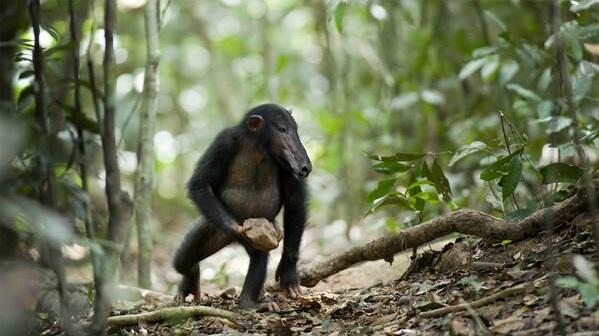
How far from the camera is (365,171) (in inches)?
492

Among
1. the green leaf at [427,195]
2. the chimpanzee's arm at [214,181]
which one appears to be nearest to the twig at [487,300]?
the green leaf at [427,195]

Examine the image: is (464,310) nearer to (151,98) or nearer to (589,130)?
(589,130)

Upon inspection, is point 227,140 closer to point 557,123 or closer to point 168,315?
point 168,315

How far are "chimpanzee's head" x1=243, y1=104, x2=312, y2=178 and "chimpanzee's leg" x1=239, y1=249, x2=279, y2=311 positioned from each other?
688 mm

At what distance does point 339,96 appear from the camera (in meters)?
11.7

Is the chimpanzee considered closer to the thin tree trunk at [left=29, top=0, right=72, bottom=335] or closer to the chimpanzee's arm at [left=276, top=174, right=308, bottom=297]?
the chimpanzee's arm at [left=276, top=174, right=308, bottom=297]

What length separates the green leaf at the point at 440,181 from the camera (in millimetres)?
5219

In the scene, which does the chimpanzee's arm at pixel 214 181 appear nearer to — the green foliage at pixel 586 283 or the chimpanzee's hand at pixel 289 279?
the chimpanzee's hand at pixel 289 279

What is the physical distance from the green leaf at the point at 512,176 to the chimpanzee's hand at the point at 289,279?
1.71 meters

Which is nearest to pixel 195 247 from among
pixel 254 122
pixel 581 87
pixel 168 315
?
pixel 254 122

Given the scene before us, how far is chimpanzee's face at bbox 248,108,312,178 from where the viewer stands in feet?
18.1

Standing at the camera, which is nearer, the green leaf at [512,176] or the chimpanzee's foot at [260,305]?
the green leaf at [512,176]

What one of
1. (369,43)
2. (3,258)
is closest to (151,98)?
(3,258)

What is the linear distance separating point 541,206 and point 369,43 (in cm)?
733
